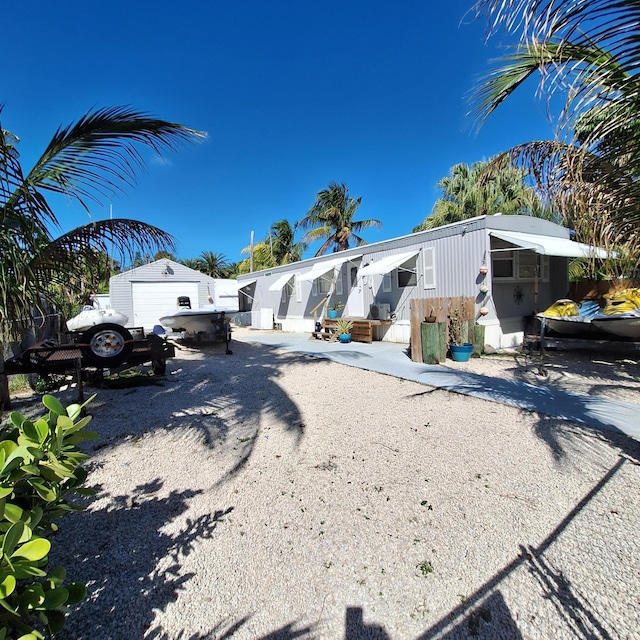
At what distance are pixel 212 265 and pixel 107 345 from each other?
3761 cm

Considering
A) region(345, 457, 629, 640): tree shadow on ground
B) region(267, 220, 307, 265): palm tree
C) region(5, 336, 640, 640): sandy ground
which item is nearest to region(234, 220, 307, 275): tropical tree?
region(267, 220, 307, 265): palm tree

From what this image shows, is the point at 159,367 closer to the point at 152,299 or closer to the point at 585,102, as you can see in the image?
the point at 585,102

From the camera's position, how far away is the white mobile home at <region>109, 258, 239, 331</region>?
677 inches

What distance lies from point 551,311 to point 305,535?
7.81m

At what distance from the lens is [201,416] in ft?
15.9

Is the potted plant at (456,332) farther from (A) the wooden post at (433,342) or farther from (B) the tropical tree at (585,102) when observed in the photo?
(B) the tropical tree at (585,102)

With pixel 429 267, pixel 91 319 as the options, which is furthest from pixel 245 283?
pixel 429 267

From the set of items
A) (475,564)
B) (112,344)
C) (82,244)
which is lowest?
(475,564)

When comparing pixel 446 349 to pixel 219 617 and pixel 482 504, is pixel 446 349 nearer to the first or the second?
pixel 482 504

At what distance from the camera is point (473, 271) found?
356 inches

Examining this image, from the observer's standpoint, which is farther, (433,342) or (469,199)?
(469,199)

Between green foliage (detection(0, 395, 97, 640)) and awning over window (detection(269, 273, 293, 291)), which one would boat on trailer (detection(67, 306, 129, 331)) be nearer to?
awning over window (detection(269, 273, 293, 291))

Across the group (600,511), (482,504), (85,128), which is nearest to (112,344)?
(85,128)

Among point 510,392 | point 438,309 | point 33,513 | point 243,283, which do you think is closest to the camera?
point 33,513
